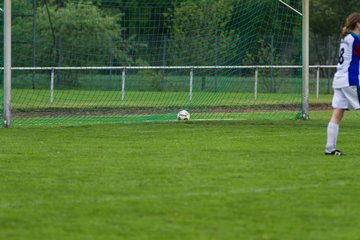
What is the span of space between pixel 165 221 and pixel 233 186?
7.01 feet

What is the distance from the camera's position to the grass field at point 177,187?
783 centimetres

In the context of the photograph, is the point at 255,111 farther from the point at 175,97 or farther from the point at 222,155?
the point at 222,155

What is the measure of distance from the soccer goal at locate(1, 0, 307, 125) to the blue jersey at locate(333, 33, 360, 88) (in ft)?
30.6

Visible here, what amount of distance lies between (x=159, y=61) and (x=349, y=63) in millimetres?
23100

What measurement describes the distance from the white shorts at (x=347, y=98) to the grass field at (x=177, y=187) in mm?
690

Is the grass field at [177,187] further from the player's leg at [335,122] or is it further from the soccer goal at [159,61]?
the soccer goal at [159,61]

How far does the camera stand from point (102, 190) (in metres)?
9.87

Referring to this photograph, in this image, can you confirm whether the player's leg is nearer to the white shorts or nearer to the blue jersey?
the white shorts

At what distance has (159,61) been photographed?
1432 inches

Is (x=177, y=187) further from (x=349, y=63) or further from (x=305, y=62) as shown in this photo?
(x=305, y=62)

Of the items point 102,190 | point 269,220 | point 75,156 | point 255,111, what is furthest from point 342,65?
point 255,111

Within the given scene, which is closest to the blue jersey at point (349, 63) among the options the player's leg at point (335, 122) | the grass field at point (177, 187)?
the player's leg at point (335, 122)

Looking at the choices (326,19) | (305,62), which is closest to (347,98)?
(305,62)

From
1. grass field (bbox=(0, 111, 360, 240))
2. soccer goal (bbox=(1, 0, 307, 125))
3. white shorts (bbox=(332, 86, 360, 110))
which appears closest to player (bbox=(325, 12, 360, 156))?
white shorts (bbox=(332, 86, 360, 110))
